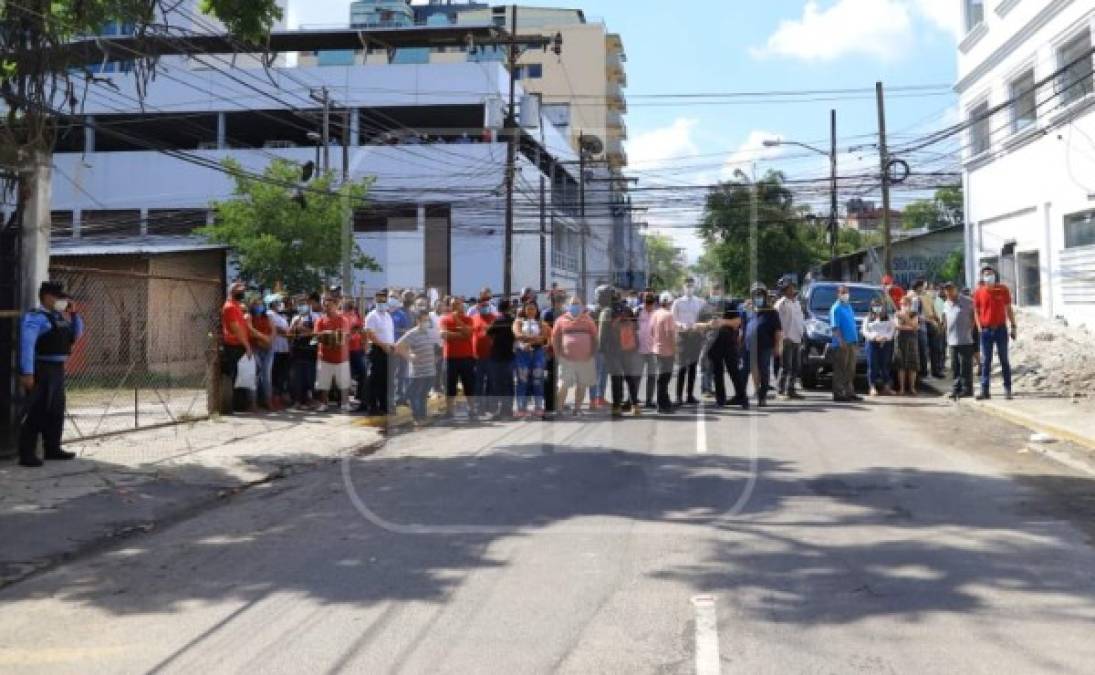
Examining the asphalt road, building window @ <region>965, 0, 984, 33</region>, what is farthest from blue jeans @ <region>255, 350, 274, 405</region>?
building window @ <region>965, 0, 984, 33</region>

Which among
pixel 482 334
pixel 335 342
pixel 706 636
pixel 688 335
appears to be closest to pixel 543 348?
pixel 482 334

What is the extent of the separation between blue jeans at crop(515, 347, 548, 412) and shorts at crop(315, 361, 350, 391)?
2632 millimetres

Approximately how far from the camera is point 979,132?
76.2 feet

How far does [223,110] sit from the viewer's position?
4203 cm

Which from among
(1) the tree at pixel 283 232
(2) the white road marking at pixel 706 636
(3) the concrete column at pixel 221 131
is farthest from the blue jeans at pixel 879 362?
(3) the concrete column at pixel 221 131

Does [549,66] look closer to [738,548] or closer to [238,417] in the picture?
[238,417]

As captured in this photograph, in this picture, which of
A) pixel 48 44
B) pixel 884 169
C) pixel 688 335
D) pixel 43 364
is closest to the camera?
pixel 43 364

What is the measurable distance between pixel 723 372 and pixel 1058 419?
4.42 m

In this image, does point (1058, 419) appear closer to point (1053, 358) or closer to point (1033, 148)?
point (1053, 358)

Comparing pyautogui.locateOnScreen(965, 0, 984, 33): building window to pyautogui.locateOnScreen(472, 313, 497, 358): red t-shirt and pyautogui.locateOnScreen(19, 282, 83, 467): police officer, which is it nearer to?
pyautogui.locateOnScreen(472, 313, 497, 358): red t-shirt

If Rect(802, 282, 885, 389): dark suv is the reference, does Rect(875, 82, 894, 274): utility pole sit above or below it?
above

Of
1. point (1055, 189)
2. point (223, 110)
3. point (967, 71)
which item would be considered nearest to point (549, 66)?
point (223, 110)

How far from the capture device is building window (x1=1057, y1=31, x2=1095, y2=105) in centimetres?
1741

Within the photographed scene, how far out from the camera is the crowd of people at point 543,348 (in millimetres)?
13117
